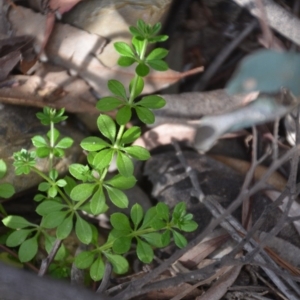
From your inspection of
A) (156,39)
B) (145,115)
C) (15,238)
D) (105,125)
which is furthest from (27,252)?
(156,39)

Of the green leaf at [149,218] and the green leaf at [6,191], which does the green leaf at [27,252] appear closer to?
the green leaf at [6,191]

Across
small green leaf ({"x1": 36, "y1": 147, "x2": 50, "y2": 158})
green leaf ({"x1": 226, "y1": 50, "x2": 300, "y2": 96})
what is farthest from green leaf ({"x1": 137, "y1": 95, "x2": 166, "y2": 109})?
green leaf ({"x1": 226, "y1": 50, "x2": 300, "y2": 96})

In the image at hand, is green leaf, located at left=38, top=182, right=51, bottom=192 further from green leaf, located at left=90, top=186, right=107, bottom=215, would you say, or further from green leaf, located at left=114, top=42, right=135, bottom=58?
→ green leaf, located at left=114, top=42, right=135, bottom=58

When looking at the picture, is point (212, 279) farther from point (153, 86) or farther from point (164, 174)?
point (153, 86)

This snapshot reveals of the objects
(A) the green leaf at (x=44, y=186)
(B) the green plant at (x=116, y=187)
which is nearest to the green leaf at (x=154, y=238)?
(B) the green plant at (x=116, y=187)

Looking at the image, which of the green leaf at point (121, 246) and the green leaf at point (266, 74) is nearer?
the green leaf at point (266, 74)
